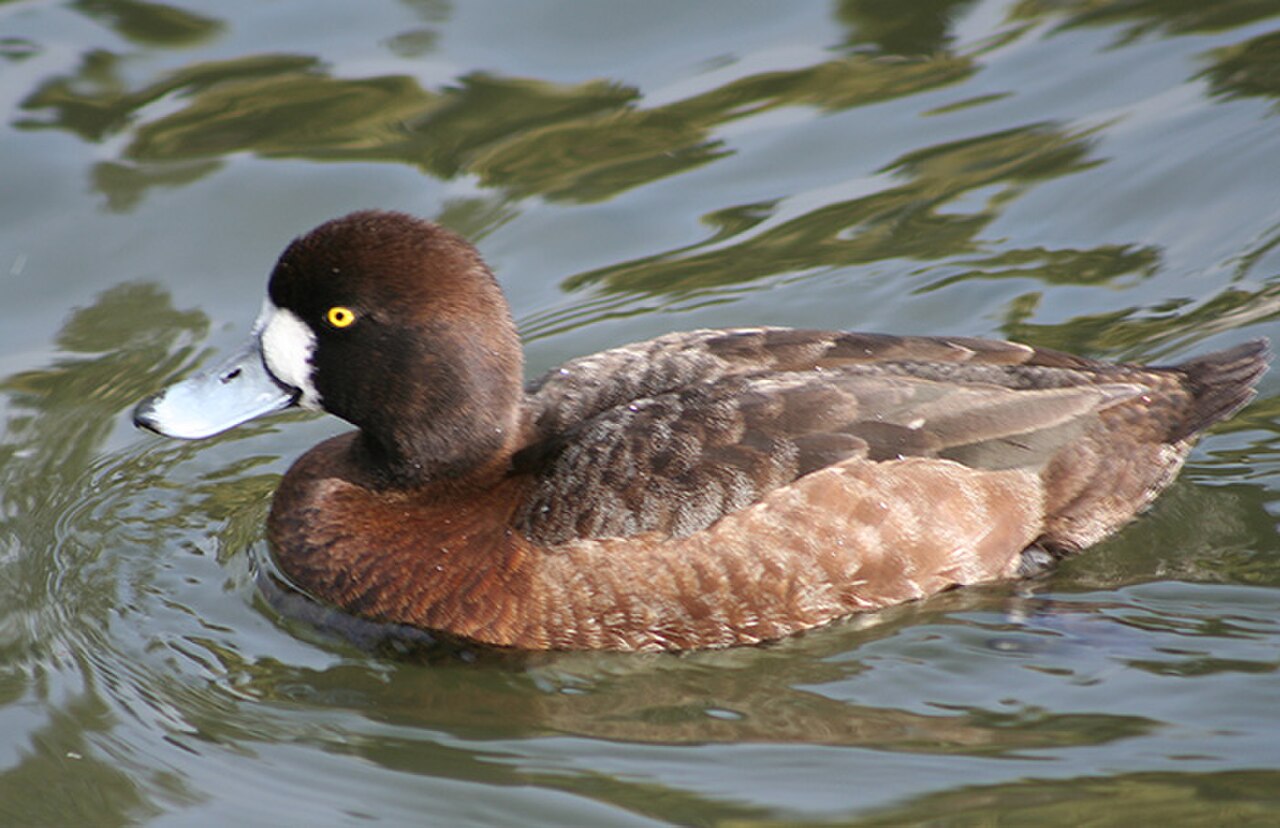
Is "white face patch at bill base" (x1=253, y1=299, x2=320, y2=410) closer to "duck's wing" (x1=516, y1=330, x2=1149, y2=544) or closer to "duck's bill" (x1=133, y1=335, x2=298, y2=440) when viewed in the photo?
"duck's bill" (x1=133, y1=335, x2=298, y2=440)

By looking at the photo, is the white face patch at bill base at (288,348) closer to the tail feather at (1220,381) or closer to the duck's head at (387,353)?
the duck's head at (387,353)

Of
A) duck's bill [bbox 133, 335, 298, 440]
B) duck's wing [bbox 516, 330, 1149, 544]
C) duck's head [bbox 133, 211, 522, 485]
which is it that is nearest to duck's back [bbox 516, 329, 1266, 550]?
duck's wing [bbox 516, 330, 1149, 544]

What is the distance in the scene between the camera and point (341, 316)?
612 cm

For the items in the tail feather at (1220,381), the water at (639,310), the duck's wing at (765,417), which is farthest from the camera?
the tail feather at (1220,381)

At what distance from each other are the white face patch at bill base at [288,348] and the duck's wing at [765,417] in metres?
0.80

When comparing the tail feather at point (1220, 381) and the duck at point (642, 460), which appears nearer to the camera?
the duck at point (642, 460)

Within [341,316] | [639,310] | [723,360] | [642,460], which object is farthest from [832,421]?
[639,310]

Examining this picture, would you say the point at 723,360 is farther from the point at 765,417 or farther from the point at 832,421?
the point at 832,421

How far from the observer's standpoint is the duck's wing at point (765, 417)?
5.95 meters

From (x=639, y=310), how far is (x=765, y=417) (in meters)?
2.21

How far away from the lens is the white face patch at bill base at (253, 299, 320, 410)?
20.4 feet

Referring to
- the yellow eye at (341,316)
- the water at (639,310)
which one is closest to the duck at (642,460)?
the yellow eye at (341,316)

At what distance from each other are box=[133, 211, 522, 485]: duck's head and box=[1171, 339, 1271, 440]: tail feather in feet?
8.02

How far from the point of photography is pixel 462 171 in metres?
8.94
